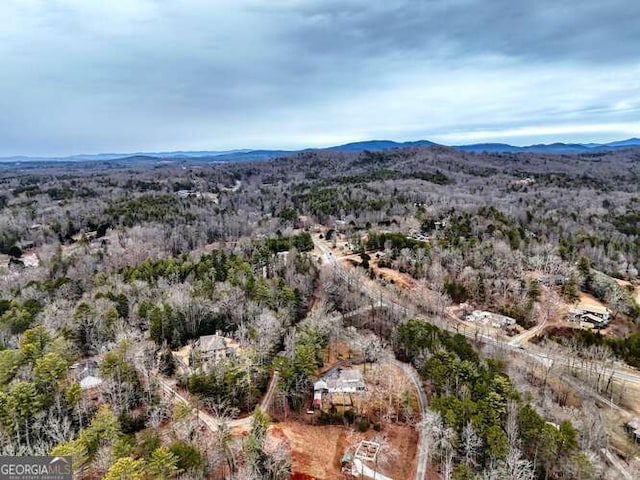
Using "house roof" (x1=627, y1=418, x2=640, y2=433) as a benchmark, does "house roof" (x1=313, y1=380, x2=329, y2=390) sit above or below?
above

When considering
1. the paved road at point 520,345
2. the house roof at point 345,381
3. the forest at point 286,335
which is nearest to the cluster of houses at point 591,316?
the forest at point 286,335

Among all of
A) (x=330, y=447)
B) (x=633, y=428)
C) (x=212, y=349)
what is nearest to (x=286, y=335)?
(x=212, y=349)

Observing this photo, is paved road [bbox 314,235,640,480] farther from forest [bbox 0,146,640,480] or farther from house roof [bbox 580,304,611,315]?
house roof [bbox 580,304,611,315]

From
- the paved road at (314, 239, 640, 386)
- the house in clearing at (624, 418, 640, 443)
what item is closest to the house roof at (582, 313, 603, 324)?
the paved road at (314, 239, 640, 386)

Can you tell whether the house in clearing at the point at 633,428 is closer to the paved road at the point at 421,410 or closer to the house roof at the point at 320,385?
the paved road at the point at 421,410

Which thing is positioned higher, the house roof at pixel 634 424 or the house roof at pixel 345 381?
the house roof at pixel 345 381

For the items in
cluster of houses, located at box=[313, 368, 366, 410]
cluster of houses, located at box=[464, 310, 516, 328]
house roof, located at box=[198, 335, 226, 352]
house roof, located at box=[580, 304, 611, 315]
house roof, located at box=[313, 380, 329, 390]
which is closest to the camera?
cluster of houses, located at box=[313, 368, 366, 410]
